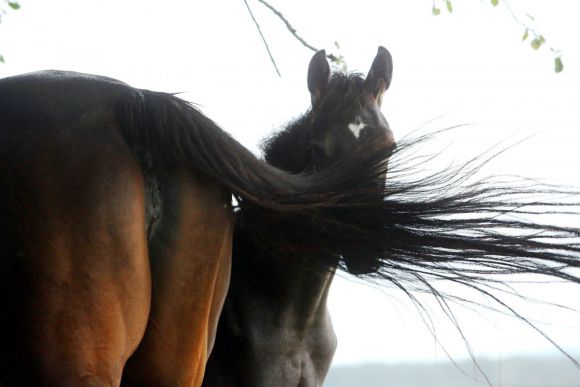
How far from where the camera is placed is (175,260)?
2.29 meters

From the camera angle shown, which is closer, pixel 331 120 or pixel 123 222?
pixel 123 222

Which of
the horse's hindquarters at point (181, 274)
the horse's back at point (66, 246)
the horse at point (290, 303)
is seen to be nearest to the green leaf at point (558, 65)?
the horse at point (290, 303)

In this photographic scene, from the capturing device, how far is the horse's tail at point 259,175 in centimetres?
→ 229

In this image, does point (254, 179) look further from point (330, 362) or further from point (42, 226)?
point (330, 362)

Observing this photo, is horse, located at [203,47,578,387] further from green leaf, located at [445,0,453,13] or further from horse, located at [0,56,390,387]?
horse, located at [0,56,390,387]

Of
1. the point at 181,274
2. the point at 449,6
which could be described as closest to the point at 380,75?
the point at 449,6

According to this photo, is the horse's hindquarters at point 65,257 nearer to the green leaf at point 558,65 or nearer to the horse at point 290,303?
the horse at point 290,303

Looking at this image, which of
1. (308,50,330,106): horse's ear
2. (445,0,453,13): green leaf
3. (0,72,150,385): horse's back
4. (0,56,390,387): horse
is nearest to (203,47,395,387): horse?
(308,50,330,106): horse's ear

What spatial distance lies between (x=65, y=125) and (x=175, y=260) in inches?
16.9

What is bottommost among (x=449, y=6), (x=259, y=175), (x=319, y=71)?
(x=259, y=175)

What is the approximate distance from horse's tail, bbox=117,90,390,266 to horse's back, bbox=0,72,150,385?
124mm

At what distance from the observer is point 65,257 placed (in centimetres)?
205

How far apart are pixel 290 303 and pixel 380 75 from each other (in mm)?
1017

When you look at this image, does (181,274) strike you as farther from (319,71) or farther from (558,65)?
(558,65)
